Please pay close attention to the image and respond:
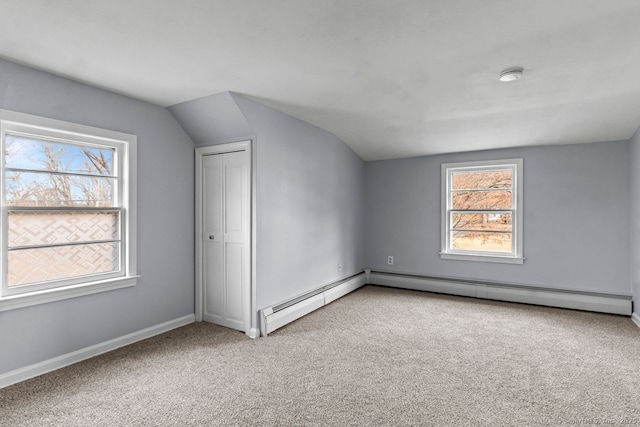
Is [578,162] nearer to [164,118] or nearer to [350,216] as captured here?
[350,216]

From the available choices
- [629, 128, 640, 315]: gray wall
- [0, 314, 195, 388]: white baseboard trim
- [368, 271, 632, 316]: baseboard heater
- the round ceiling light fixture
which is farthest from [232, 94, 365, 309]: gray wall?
[629, 128, 640, 315]: gray wall

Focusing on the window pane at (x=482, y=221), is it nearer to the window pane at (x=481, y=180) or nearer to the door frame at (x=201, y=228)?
the window pane at (x=481, y=180)

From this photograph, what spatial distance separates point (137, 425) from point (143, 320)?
146cm

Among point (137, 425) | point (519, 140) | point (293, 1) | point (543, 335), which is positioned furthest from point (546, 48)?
point (137, 425)

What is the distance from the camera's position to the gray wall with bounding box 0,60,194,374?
2.44m

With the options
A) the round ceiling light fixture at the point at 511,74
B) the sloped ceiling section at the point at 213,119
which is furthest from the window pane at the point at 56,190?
the round ceiling light fixture at the point at 511,74

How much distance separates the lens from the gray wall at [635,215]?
3654mm

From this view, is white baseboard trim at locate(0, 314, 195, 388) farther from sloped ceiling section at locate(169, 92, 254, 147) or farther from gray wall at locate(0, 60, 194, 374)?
sloped ceiling section at locate(169, 92, 254, 147)

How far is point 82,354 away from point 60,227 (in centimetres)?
107

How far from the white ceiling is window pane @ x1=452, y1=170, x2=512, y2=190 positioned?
3.77 ft

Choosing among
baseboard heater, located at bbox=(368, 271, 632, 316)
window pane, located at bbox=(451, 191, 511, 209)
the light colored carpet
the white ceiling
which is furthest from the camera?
window pane, located at bbox=(451, 191, 511, 209)

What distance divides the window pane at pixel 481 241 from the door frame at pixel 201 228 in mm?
3252

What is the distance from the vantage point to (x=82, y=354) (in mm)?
2754

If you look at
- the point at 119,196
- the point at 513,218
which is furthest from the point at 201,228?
the point at 513,218
